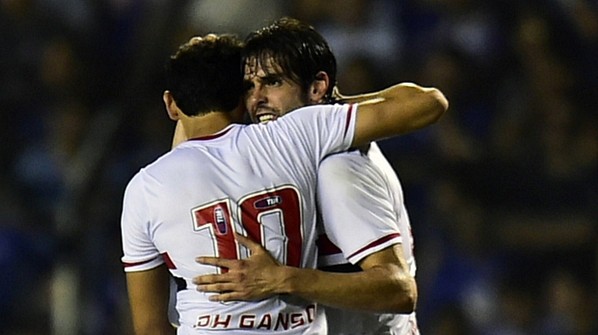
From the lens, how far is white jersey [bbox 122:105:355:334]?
1.68 meters

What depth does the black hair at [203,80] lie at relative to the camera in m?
1.74

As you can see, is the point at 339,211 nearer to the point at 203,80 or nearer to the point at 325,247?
the point at 325,247

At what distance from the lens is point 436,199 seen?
3309 millimetres

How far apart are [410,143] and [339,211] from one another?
5.36ft

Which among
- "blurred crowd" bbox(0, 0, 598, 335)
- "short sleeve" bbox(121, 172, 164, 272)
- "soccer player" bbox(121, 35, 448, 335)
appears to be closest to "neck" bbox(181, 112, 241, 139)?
"soccer player" bbox(121, 35, 448, 335)

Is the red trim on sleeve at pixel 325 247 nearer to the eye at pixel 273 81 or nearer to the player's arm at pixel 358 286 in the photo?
the player's arm at pixel 358 286

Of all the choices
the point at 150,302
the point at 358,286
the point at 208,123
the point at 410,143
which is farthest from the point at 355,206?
the point at 410,143

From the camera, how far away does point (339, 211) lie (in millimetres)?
1703

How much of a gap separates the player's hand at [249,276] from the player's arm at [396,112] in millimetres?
223

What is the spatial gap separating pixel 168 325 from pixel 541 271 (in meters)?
1.70

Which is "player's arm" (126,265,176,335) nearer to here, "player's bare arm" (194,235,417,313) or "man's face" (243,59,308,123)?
"player's bare arm" (194,235,417,313)

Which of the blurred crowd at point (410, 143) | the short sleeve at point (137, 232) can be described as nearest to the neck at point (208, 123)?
the short sleeve at point (137, 232)

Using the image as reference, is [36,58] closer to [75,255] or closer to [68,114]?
[68,114]

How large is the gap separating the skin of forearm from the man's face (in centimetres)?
34
